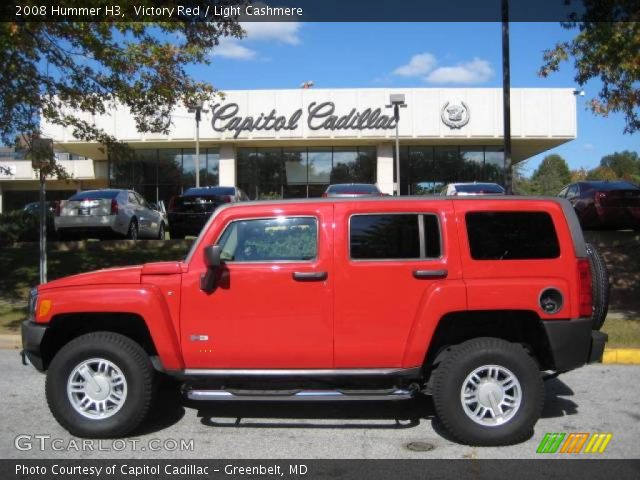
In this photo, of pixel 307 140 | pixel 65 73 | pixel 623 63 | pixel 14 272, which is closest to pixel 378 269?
pixel 623 63

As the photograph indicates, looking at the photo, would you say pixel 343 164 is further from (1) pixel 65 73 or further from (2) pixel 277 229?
(2) pixel 277 229

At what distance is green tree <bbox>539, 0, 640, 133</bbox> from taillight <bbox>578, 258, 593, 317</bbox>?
5914mm

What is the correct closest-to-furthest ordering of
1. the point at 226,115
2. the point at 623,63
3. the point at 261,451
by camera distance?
the point at 261,451 → the point at 623,63 → the point at 226,115

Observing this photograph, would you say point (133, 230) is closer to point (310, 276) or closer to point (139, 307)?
point (139, 307)

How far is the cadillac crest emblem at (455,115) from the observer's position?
2994cm

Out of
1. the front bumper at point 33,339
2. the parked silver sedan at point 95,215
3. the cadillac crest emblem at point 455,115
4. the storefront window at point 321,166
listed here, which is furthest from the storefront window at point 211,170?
the front bumper at point 33,339

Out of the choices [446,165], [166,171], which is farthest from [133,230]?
[446,165]

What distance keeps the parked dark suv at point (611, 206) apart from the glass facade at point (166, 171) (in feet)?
68.8

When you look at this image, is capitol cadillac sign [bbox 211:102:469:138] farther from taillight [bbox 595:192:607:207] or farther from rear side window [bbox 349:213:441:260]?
rear side window [bbox 349:213:441:260]

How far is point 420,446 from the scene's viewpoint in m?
4.75

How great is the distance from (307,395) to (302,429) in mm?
603

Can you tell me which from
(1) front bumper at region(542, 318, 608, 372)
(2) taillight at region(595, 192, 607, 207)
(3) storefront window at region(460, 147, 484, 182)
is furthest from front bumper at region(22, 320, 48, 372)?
(3) storefront window at region(460, 147, 484, 182)

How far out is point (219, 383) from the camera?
16.0 feet

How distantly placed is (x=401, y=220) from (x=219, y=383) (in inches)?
74.3
